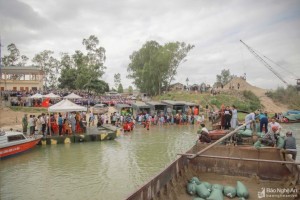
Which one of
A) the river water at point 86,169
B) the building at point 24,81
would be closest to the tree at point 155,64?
the building at point 24,81

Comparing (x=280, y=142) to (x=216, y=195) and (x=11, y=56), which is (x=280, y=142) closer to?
(x=216, y=195)

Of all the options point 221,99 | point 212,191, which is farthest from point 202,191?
point 221,99

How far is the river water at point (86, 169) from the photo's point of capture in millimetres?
10641

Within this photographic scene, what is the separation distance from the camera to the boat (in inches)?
603

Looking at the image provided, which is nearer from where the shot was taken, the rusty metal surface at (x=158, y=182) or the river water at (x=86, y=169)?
the rusty metal surface at (x=158, y=182)

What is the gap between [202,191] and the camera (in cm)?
851

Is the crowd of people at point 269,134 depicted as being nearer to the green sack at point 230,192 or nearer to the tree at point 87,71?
the green sack at point 230,192

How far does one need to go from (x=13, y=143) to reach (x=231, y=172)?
493 inches

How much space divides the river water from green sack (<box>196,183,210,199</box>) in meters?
2.94

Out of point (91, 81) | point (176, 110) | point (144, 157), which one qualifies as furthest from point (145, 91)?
point (144, 157)

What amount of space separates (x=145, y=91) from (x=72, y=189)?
58481mm

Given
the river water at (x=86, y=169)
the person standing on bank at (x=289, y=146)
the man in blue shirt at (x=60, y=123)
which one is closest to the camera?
the person standing on bank at (x=289, y=146)

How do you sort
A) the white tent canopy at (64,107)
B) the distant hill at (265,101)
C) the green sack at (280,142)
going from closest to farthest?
1. the green sack at (280,142)
2. the white tent canopy at (64,107)
3. the distant hill at (265,101)

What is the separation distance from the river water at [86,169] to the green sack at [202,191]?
9.63 feet
